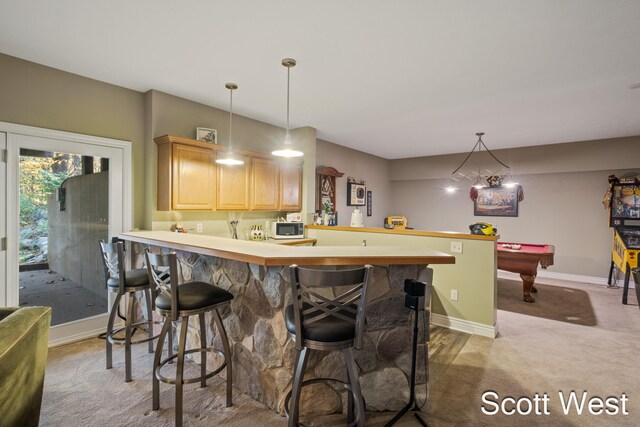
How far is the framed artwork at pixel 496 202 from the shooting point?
6.81 m

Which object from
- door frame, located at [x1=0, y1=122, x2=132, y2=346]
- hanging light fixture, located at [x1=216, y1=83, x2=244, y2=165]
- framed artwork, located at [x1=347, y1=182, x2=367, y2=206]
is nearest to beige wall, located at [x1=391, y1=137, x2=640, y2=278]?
framed artwork, located at [x1=347, y1=182, x2=367, y2=206]

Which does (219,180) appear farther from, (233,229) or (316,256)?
(316,256)

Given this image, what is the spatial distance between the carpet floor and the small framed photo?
8.01 ft

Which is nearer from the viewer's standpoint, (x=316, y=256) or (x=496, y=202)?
(x=316, y=256)

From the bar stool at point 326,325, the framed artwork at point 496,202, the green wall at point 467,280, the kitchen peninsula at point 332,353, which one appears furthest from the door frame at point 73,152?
the framed artwork at point 496,202

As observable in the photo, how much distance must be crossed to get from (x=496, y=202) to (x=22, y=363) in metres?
7.68

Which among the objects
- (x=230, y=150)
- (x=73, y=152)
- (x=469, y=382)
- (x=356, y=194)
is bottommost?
(x=469, y=382)

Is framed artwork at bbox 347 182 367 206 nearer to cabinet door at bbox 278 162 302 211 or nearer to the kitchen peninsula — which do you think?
cabinet door at bbox 278 162 302 211

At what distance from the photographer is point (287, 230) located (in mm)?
4820

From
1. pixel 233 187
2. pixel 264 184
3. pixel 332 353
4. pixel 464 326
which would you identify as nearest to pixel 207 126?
pixel 233 187

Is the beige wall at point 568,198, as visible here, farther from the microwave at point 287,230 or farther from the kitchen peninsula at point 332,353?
the kitchen peninsula at point 332,353

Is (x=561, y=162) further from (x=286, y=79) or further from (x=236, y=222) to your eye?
(x=236, y=222)

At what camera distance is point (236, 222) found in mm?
4543

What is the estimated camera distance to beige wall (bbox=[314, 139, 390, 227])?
6324mm
